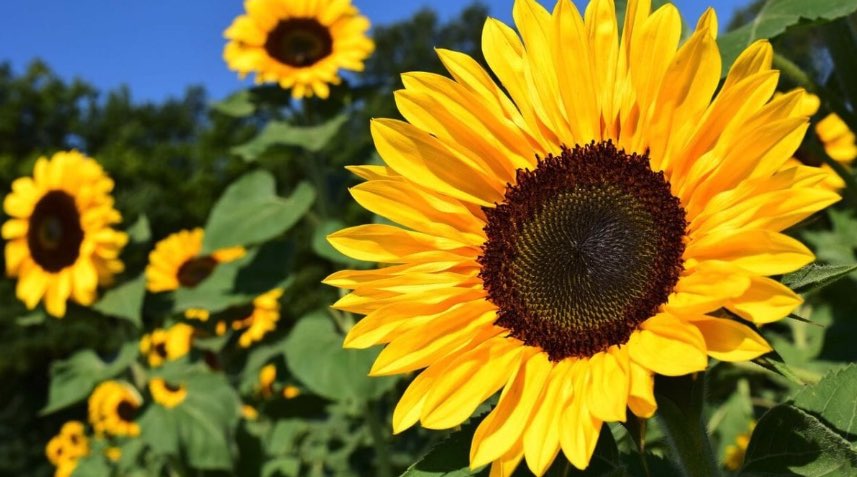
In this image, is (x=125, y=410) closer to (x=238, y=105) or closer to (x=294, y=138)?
(x=238, y=105)

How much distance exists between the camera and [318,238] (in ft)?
10.6

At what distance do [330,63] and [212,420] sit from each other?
1.47 meters

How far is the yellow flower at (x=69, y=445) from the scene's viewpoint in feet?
26.2

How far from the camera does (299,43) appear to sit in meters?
3.73

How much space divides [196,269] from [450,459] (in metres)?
3.83

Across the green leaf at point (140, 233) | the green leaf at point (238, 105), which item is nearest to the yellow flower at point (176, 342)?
the green leaf at point (140, 233)

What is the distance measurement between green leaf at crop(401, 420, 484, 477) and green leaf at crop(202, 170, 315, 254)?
2.16 meters

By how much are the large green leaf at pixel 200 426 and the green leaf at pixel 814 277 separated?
2.75m

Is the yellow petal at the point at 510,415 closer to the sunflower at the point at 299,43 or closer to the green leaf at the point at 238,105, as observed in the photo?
the sunflower at the point at 299,43

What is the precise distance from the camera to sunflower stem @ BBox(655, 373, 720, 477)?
1.06 meters

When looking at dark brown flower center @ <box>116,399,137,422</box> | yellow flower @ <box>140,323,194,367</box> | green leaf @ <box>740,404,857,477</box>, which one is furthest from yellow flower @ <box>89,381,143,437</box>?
green leaf @ <box>740,404,857,477</box>

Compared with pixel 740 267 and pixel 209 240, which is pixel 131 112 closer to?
pixel 209 240

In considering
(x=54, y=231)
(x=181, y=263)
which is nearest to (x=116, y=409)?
(x=181, y=263)

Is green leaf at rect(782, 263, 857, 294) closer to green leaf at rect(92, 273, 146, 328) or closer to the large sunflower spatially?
the large sunflower
